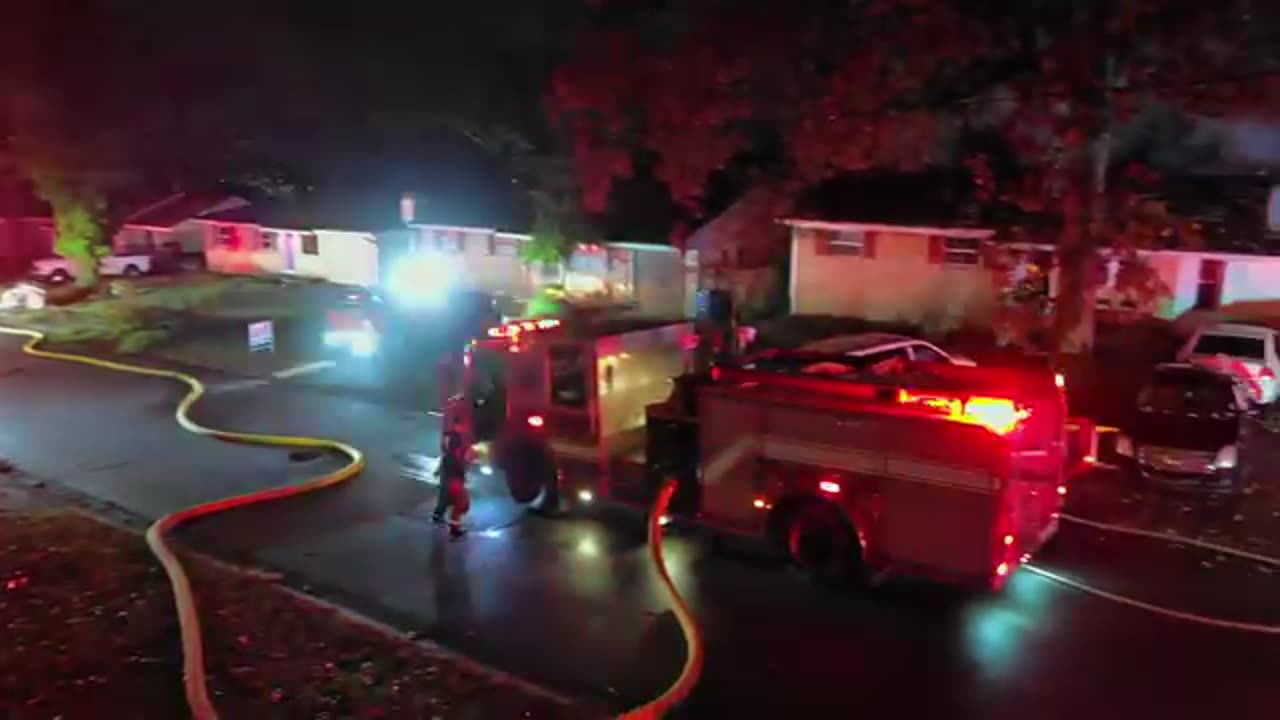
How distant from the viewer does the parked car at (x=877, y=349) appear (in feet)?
44.8

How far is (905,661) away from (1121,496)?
19.7 ft

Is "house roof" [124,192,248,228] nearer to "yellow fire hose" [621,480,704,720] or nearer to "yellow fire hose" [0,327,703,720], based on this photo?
"yellow fire hose" [0,327,703,720]

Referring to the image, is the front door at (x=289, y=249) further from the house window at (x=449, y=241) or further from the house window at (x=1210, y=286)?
the house window at (x=1210, y=286)

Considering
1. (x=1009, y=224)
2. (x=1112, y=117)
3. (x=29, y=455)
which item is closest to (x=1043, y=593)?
(x=1112, y=117)

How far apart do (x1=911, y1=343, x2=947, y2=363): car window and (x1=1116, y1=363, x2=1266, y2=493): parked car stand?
259 centimetres

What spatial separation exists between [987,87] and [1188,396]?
28.6 ft

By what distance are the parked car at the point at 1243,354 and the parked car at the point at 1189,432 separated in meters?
4.23

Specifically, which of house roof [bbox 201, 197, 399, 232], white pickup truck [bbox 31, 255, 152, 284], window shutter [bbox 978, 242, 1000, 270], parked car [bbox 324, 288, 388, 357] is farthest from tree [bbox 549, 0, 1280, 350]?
white pickup truck [bbox 31, 255, 152, 284]

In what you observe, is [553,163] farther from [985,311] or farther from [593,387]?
[593,387]

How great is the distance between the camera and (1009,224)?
70.3ft

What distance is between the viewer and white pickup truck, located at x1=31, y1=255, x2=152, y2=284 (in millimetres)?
43562

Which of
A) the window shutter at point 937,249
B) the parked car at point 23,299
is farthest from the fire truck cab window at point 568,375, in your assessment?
the parked car at point 23,299

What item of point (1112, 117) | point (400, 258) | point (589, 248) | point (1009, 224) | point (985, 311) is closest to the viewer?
point (1112, 117)

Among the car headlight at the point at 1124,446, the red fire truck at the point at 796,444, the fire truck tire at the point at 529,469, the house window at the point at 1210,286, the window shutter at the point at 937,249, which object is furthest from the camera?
the window shutter at the point at 937,249
